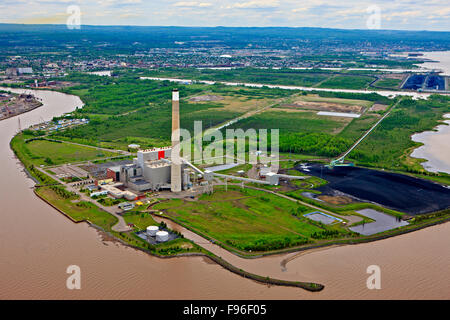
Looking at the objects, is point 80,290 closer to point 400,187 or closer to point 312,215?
point 312,215

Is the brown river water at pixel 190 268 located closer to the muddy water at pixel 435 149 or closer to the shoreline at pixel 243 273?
the shoreline at pixel 243 273

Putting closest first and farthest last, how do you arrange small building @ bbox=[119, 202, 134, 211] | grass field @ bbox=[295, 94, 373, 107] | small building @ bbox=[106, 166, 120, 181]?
small building @ bbox=[119, 202, 134, 211]
small building @ bbox=[106, 166, 120, 181]
grass field @ bbox=[295, 94, 373, 107]

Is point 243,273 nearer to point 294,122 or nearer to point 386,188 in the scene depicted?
point 386,188

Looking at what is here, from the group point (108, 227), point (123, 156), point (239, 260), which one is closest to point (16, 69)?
point (123, 156)

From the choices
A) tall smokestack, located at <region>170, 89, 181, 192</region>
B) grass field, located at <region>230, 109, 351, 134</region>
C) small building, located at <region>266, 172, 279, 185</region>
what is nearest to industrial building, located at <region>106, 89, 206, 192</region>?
tall smokestack, located at <region>170, 89, 181, 192</region>

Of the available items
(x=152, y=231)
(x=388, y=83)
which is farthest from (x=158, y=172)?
(x=388, y=83)

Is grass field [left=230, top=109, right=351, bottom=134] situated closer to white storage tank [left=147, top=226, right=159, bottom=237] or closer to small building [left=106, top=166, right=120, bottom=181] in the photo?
small building [left=106, top=166, right=120, bottom=181]

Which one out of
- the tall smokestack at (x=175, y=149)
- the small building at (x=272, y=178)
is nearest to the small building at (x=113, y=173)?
the tall smokestack at (x=175, y=149)
